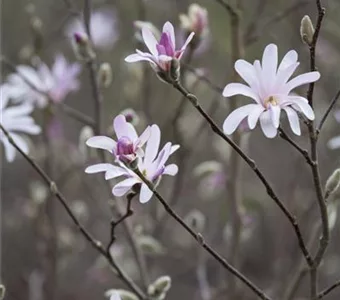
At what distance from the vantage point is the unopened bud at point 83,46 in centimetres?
85

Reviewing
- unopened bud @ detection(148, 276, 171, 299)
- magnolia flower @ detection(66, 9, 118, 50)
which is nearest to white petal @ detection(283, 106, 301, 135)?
unopened bud @ detection(148, 276, 171, 299)

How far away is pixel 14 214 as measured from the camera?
1.54 m

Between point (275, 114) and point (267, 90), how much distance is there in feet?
0.13

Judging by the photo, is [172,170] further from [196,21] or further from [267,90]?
[196,21]

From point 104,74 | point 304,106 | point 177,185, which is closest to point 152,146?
point 304,106

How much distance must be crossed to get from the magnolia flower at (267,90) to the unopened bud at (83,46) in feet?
0.98

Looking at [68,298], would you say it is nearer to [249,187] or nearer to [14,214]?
[14,214]

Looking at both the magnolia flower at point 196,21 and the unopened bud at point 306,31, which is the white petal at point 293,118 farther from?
the magnolia flower at point 196,21

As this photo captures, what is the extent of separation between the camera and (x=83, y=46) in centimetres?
85

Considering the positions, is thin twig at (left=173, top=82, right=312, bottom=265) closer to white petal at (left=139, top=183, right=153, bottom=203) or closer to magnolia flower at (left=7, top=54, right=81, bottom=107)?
white petal at (left=139, top=183, right=153, bottom=203)

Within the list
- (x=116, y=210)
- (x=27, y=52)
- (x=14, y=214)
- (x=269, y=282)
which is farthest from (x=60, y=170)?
(x=116, y=210)

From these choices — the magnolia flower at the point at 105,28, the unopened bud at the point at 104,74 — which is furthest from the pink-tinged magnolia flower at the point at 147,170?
the magnolia flower at the point at 105,28

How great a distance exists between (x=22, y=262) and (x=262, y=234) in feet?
1.50

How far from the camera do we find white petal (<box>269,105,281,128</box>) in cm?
55
